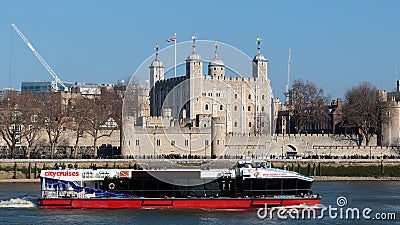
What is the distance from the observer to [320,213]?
53.2 metres

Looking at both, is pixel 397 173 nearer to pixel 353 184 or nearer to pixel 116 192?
pixel 353 184

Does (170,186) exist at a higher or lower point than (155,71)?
lower

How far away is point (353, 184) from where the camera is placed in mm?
77938

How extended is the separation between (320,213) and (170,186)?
836cm

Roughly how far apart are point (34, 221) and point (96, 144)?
50.5 meters

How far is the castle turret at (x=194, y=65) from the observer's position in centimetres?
11012

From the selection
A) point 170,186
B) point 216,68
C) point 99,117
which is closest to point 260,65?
point 216,68

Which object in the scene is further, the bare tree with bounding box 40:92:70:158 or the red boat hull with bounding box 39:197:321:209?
the bare tree with bounding box 40:92:70:158

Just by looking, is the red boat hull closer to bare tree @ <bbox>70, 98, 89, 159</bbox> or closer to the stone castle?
the stone castle

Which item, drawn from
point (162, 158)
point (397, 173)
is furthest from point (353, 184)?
point (162, 158)

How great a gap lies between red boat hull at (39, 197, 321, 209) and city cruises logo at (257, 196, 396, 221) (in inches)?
19.7

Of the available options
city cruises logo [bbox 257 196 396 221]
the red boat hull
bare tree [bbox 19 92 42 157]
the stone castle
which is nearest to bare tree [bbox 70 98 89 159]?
bare tree [bbox 19 92 42 157]

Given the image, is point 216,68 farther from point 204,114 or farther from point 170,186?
point 170,186

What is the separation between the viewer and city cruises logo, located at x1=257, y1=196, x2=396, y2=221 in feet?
170
